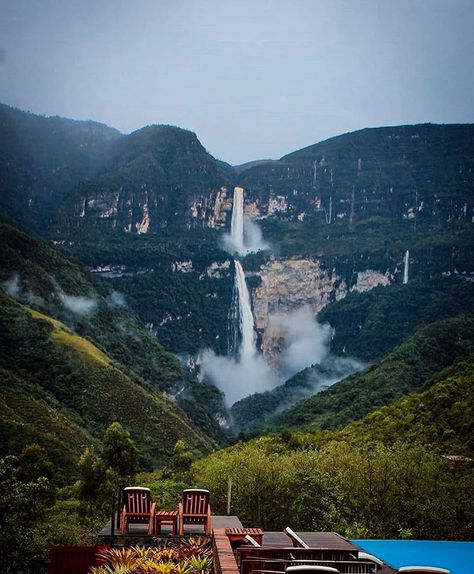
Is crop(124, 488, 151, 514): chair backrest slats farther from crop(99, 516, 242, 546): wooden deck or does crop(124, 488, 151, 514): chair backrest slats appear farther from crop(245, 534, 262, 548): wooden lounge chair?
crop(245, 534, 262, 548): wooden lounge chair

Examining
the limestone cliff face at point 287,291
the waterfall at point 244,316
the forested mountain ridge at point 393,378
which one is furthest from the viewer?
the waterfall at point 244,316

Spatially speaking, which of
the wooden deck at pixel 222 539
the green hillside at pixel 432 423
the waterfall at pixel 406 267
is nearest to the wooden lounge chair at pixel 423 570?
the wooden deck at pixel 222 539

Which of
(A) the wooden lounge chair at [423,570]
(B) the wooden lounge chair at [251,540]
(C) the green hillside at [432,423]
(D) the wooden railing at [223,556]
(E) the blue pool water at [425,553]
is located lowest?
(C) the green hillside at [432,423]

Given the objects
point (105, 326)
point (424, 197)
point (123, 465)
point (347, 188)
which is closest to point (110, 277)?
point (105, 326)

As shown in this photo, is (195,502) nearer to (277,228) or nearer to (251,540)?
(251,540)

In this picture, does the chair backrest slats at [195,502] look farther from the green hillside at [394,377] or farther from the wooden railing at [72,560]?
the green hillside at [394,377]

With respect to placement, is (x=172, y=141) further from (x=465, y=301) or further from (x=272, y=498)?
(x=272, y=498)

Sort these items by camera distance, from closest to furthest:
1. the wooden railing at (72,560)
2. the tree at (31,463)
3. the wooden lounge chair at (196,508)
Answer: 1. the wooden railing at (72,560)
2. the wooden lounge chair at (196,508)
3. the tree at (31,463)

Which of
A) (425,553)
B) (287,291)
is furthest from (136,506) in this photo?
(287,291)

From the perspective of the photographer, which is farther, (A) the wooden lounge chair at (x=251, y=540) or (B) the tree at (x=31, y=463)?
(B) the tree at (x=31, y=463)
